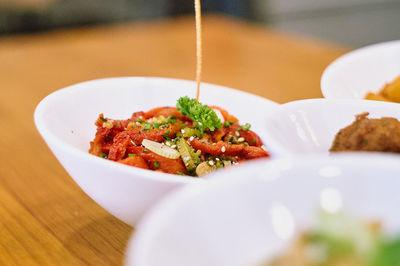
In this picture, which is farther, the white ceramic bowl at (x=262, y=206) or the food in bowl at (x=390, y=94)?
the food in bowl at (x=390, y=94)

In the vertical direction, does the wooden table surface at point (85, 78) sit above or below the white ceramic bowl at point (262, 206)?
below

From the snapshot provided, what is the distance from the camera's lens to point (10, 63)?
277cm

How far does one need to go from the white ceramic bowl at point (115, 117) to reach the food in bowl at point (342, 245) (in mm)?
278

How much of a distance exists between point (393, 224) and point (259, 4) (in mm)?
5095

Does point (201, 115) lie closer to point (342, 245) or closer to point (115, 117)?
point (115, 117)

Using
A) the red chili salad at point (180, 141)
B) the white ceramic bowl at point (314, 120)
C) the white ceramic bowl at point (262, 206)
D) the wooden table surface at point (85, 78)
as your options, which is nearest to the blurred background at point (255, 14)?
the wooden table surface at point (85, 78)

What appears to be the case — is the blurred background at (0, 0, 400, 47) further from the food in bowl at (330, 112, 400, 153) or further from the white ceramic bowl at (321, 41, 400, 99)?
the food in bowl at (330, 112, 400, 153)

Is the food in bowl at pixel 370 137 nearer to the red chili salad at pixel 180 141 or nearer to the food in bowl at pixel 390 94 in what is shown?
the red chili salad at pixel 180 141

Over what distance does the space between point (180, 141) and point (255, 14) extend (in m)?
4.60

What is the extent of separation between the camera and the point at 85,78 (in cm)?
255

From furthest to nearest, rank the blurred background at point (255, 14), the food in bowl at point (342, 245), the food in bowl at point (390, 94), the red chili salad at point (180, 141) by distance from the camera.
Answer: the blurred background at point (255, 14), the food in bowl at point (390, 94), the red chili salad at point (180, 141), the food in bowl at point (342, 245)

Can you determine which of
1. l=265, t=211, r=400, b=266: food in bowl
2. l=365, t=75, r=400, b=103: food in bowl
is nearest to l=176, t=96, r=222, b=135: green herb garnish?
l=365, t=75, r=400, b=103: food in bowl

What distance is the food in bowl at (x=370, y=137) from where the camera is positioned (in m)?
0.84

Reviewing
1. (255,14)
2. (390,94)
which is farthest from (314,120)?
(255,14)
